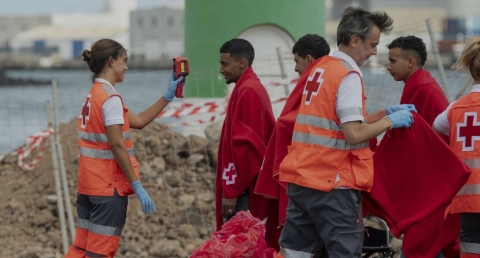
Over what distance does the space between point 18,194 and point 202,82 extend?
405cm

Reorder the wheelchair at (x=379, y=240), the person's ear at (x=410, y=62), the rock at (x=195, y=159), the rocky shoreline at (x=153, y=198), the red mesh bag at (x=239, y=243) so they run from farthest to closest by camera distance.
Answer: the rock at (x=195, y=159)
the rocky shoreline at (x=153, y=198)
the wheelchair at (x=379, y=240)
the person's ear at (x=410, y=62)
the red mesh bag at (x=239, y=243)

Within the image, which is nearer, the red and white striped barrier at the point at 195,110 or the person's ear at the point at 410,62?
the person's ear at the point at 410,62

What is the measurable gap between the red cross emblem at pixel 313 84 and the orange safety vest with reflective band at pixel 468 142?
109 centimetres

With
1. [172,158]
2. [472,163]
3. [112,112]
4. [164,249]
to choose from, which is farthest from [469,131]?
[172,158]

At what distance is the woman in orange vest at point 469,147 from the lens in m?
5.52

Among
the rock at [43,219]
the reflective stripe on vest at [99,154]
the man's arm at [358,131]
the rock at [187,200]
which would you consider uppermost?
the man's arm at [358,131]

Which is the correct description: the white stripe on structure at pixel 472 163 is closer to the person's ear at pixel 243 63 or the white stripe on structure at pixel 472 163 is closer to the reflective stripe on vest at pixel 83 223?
the person's ear at pixel 243 63

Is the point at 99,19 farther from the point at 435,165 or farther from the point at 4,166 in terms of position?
the point at 435,165

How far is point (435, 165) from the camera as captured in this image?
545 cm

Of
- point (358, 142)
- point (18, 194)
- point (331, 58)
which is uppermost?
point (331, 58)

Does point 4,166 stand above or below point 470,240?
below

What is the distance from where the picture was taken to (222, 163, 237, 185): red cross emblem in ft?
21.6

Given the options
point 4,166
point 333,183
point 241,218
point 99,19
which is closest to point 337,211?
point 333,183

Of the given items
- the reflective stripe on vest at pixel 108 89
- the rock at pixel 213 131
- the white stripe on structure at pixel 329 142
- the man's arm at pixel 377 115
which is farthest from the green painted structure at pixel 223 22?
the white stripe on structure at pixel 329 142
